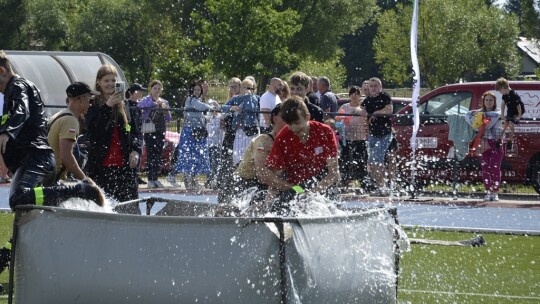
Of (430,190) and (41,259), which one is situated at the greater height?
(41,259)

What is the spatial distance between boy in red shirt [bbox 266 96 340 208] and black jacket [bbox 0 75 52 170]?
191 cm

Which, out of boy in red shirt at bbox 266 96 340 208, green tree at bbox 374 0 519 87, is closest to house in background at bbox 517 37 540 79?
green tree at bbox 374 0 519 87

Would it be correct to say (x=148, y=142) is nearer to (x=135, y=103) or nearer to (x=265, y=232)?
(x=135, y=103)

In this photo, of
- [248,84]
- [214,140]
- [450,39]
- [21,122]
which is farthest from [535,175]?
[450,39]

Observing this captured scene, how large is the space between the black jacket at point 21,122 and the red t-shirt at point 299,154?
1886mm

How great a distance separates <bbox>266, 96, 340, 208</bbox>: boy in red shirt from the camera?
29.4 ft

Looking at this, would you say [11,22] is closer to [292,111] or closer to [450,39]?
[450,39]

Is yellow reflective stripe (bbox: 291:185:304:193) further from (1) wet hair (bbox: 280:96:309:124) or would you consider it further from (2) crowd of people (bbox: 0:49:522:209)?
(1) wet hair (bbox: 280:96:309:124)

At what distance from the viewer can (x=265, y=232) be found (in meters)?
5.93

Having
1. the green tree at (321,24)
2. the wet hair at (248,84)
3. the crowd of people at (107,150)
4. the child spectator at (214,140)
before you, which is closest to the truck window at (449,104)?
the wet hair at (248,84)

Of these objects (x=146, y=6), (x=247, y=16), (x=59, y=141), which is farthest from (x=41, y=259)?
(x=146, y=6)

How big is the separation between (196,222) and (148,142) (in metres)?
13.2

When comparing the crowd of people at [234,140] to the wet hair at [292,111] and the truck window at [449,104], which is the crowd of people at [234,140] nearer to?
the wet hair at [292,111]

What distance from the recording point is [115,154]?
31.8ft
